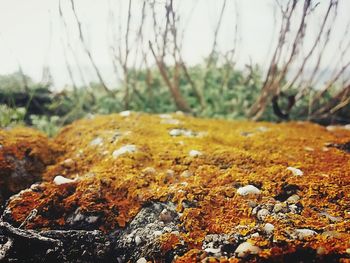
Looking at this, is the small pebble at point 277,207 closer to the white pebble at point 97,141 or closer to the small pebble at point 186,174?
the small pebble at point 186,174

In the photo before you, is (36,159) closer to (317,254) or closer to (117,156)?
(117,156)

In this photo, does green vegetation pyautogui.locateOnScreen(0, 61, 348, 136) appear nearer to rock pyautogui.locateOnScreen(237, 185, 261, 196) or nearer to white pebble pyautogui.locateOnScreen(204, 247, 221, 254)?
rock pyautogui.locateOnScreen(237, 185, 261, 196)

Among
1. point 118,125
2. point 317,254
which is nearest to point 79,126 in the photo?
point 118,125

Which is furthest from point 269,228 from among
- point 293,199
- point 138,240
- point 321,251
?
point 138,240

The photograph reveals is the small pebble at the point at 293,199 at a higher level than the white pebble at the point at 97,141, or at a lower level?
lower

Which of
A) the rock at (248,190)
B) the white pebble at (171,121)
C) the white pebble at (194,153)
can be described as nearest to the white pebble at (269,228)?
the rock at (248,190)

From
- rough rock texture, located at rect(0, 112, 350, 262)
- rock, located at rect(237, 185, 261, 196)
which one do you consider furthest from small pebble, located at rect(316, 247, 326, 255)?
rock, located at rect(237, 185, 261, 196)
